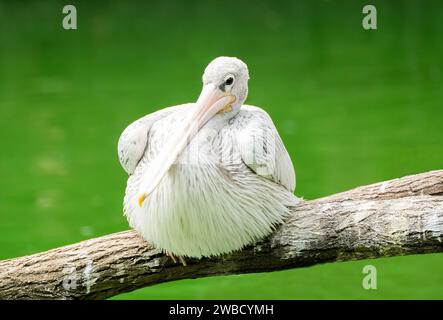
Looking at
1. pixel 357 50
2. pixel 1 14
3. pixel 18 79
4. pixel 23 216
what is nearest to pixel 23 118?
pixel 18 79

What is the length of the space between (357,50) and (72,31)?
5.14 meters

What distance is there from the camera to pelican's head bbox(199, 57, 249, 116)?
4078mm

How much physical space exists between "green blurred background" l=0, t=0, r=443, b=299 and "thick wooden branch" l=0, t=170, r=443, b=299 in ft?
7.49

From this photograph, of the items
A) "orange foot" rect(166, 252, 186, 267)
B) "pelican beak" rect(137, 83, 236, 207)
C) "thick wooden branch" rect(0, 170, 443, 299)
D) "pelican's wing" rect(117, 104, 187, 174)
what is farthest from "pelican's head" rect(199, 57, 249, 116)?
"orange foot" rect(166, 252, 186, 267)

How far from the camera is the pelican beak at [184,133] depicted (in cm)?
Answer: 365

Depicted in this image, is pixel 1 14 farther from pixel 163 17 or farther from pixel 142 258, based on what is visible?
pixel 142 258

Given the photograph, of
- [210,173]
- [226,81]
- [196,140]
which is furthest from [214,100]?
[210,173]

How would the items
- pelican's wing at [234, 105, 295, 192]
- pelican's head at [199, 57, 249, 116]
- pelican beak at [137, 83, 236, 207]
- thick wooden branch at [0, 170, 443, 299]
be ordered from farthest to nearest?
pelican's head at [199, 57, 249, 116] < pelican's wing at [234, 105, 295, 192] < thick wooden branch at [0, 170, 443, 299] < pelican beak at [137, 83, 236, 207]

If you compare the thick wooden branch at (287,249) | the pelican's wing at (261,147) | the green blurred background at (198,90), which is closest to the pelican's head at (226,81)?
the pelican's wing at (261,147)

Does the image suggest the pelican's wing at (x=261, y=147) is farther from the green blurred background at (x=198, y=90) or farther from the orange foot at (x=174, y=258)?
the green blurred background at (x=198, y=90)

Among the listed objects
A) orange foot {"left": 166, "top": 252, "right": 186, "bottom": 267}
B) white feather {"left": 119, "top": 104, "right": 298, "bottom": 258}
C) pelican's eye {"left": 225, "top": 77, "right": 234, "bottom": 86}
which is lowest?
orange foot {"left": 166, "top": 252, "right": 186, "bottom": 267}

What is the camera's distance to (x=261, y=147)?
12.9 feet

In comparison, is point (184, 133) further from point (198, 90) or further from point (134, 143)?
point (198, 90)

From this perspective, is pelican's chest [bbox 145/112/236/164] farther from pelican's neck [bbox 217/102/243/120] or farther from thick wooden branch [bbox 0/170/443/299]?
thick wooden branch [bbox 0/170/443/299]
